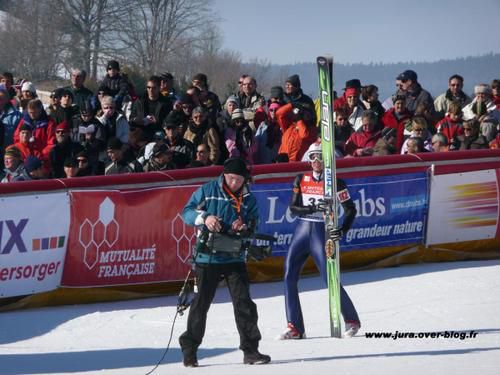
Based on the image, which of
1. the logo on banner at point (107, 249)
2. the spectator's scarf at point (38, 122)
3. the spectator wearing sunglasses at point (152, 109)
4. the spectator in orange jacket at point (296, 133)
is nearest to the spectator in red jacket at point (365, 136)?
the spectator in orange jacket at point (296, 133)

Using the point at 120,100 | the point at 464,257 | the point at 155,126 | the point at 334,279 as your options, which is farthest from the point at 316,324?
the point at 120,100

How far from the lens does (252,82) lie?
16.8m

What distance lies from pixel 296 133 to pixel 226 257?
18.8ft

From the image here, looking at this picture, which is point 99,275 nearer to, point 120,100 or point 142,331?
point 142,331

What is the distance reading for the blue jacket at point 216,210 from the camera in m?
9.58

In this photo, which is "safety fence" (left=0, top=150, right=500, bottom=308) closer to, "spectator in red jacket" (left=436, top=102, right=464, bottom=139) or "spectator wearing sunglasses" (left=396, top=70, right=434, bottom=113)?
"spectator in red jacket" (left=436, top=102, right=464, bottom=139)

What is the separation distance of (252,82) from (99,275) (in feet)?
17.4

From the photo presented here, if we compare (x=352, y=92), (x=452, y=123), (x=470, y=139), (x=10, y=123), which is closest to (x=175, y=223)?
(x=10, y=123)

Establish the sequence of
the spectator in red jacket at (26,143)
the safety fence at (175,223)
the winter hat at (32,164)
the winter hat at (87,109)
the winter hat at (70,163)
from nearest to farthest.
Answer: the safety fence at (175,223)
the winter hat at (32,164)
the winter hat at (70,163)
the spectator in red jacket at (26,143)
the winter hat at (87,109)

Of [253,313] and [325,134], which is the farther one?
[325,134]

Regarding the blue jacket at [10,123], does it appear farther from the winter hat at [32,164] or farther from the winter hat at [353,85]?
the winter hat at [353,85]

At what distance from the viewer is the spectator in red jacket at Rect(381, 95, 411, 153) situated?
16000 millimetres

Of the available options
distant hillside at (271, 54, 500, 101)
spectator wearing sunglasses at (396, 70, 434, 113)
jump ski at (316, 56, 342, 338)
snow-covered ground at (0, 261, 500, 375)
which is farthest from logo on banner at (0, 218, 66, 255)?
distant hillside at (271, 54, 500, 101)

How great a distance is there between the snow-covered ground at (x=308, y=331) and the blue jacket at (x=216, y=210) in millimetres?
944
